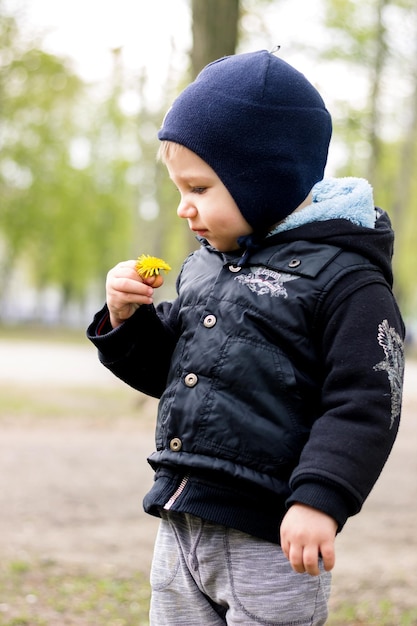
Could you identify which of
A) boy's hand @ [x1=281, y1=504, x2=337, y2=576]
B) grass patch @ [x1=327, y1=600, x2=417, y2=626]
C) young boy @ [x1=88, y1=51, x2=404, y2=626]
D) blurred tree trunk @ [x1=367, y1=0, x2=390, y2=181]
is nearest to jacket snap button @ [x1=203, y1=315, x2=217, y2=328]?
young boy @ [x1=88, y1=51, x2=404, y2=626]

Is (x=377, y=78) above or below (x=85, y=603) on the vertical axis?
above

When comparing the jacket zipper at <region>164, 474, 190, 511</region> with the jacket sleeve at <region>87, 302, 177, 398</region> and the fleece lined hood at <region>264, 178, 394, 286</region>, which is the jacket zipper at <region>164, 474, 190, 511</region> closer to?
the jacket sleeve at <region>87, 302, 177, 398</region>

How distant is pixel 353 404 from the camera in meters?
1.72

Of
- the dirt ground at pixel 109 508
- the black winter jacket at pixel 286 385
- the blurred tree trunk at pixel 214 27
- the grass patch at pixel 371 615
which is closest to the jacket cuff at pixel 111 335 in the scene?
the black winter jacket at pixel 286 385

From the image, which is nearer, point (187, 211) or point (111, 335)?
point (187, 211)

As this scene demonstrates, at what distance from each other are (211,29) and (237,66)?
13.6ft

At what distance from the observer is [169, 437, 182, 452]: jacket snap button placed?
188cm

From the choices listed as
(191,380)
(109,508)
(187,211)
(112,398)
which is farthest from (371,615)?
(112,398)

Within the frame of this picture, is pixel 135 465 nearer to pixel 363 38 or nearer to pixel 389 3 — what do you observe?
pixel 389 3

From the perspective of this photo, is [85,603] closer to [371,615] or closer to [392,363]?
[371,615]

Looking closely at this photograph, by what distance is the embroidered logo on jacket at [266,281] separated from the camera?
1.87 meters

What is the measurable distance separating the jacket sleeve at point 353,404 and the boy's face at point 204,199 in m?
0.32

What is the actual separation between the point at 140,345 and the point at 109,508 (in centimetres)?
423

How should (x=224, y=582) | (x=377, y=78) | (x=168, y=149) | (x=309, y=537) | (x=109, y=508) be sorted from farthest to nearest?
(x=377, y=78) → (x=109, y=508) → (x=168, y=149) → (x=224, y=582) → (x=309, y=537)
